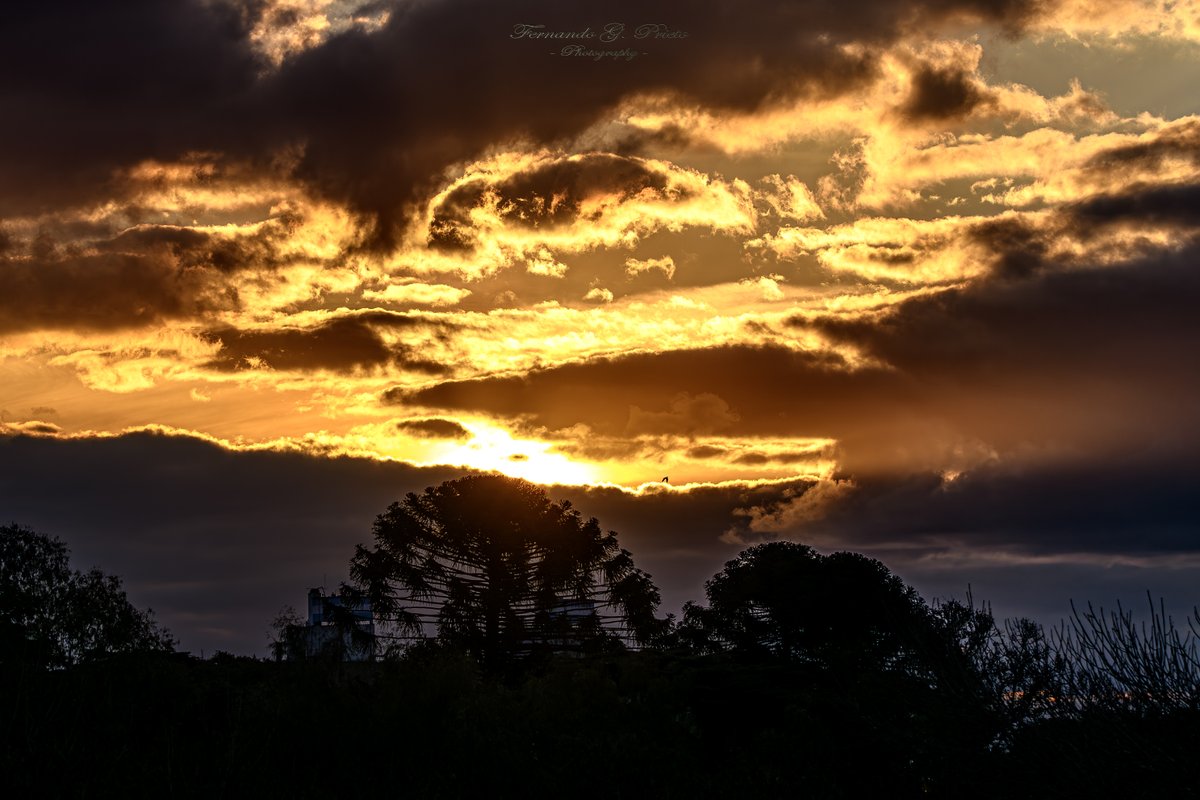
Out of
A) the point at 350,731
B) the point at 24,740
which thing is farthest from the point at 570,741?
the point at 24,740

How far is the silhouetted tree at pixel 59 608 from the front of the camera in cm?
6456

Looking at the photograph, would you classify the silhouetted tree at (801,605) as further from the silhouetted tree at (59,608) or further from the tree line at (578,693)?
the silhouetted tree at (59,608)

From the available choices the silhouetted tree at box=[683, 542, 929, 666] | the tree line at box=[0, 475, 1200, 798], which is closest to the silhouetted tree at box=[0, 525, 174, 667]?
the tree line at box=[0, 475, 1200, 798]

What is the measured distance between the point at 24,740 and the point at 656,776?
22.6 meters

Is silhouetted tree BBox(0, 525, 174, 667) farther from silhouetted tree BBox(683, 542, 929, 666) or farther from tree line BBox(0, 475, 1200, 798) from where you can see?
silhouetted tree BBox(683, 542, 929, 666)

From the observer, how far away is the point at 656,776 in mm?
47344

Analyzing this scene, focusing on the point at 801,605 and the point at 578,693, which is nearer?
the point at 578,693

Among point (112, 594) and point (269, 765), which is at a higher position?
point (112, 594)

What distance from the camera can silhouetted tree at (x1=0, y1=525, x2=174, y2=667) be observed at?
2542 inches

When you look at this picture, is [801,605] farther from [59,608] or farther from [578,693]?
[59,608]

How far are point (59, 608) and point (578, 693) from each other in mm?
29376

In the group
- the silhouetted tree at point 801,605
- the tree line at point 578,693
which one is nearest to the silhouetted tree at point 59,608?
the tree line at point 578,693

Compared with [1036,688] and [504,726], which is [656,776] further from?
[1036,688]

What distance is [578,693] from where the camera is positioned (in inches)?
2275
